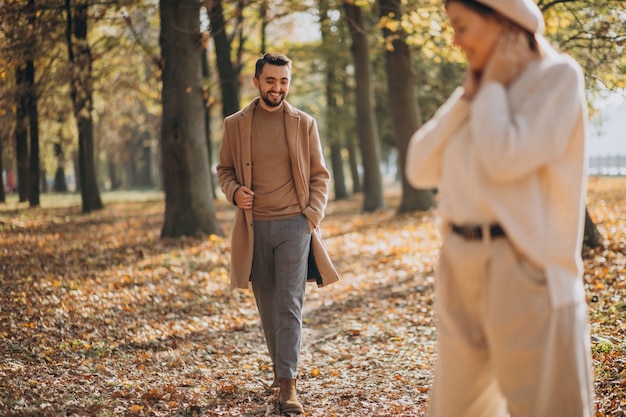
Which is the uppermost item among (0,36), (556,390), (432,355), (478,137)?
(0,36)

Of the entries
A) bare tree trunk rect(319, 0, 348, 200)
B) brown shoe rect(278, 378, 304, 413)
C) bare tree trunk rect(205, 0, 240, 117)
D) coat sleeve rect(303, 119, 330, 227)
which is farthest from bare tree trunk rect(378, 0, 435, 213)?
brown shoe rect(278, 378, 304, 413)

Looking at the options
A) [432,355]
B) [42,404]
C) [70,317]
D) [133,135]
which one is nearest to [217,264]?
[70,317]

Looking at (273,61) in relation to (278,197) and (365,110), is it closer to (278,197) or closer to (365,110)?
(278,197)

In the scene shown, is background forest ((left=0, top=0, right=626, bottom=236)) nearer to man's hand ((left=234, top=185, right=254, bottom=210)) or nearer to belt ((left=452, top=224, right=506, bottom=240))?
man's hand ((left=234, top=185, right=254, bottom=210))

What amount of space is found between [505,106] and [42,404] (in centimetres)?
401

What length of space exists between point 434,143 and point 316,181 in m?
2.48

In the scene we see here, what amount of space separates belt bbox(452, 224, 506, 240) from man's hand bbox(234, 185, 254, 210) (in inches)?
94.7

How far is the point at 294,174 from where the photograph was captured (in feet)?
16.9

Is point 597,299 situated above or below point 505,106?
below

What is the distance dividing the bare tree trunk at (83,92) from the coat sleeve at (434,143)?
11.2 m

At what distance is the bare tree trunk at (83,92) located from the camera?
15263 mm

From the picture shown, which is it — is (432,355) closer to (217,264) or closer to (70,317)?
(70,317)

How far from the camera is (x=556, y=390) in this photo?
2.79m

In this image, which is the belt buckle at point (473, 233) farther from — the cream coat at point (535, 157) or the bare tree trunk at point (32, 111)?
the bare tree trunk at point (32, 111)
